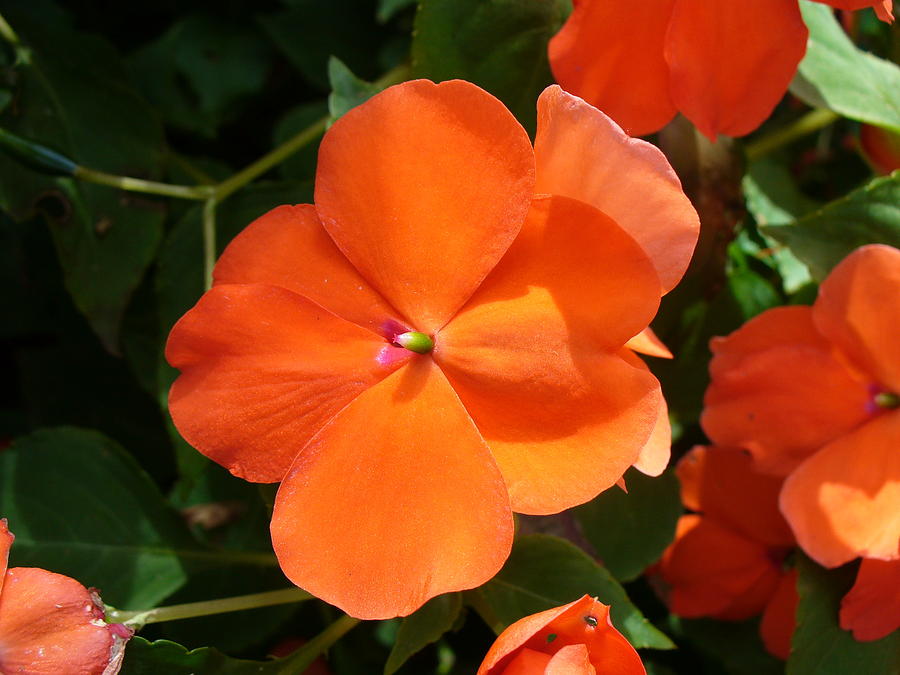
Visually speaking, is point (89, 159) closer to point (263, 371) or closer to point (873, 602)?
point (263, 371)

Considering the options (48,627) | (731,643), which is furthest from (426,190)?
(731,643)

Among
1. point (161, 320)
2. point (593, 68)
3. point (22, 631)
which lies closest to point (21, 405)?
point (161, 320)

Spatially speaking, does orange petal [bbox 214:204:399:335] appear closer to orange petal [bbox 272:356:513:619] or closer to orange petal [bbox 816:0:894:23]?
orange petal [bbox 272:356:513:619]

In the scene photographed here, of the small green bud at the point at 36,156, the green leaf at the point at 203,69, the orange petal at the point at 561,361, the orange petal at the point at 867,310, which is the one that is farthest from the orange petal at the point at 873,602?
the green leaf at the point at 203,69

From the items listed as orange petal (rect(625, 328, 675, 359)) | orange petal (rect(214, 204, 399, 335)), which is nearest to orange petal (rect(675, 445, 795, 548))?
orange petal (rect(625, 328, 675, 359))

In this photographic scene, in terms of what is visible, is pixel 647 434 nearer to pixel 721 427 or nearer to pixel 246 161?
pixel 721 427
